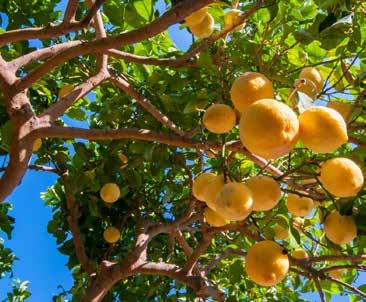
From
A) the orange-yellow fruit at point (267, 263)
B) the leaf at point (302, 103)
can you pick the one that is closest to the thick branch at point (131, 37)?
the leaf at point (302, 103)

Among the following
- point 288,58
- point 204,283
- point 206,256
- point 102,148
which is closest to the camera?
point 288,58

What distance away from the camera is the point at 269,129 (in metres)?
1.31

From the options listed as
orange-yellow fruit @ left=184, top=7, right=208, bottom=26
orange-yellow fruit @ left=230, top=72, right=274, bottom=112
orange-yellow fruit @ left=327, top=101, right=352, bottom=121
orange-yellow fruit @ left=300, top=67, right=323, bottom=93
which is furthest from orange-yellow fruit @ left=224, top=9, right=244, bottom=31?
orange-yellow fruit @ left=230, top=72, right=274, bottom=112

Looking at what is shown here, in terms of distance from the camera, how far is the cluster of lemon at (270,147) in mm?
1329

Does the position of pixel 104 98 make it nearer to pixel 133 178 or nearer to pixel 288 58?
pixel 133 178

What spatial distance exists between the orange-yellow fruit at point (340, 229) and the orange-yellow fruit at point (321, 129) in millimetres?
424

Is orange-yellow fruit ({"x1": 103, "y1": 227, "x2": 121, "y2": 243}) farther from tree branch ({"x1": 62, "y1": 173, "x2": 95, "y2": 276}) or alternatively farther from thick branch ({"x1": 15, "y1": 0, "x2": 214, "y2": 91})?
thick branch ({"x1": 15, "y1": 0, "x2": 214, "y2": 91})

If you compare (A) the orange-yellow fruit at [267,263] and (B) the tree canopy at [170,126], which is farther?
(B) the tree canopy at [170,126]

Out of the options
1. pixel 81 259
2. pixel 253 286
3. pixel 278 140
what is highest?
pixel 81 259

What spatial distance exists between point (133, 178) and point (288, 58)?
1.33 m

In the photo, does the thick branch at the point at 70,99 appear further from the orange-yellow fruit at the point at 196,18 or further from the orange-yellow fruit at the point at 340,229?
the orange-yellow fruit at the point at 340,229

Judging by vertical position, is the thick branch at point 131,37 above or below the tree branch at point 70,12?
below

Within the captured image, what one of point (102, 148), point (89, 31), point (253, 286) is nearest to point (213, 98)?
point (89, 31)

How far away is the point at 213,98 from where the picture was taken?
231 centimetres
